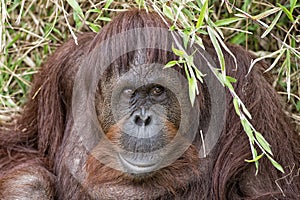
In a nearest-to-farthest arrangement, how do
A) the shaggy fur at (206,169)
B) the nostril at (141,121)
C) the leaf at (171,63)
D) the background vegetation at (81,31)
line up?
1. the leaf at (171,63)
2. the nostril at (141,121)
3. the shaggy fur at (206,169)
4. the background vegetation at (81,31)

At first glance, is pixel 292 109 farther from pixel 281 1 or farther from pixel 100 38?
pixel 100 38

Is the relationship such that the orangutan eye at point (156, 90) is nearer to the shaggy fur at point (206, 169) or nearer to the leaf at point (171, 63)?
the shaggy fur at point (206, 169)

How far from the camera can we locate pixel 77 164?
11.1 feet

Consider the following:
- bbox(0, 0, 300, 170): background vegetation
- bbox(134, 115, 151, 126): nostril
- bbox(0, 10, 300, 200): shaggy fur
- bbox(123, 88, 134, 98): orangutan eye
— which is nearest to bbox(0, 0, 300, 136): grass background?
bbox(0, 0, 300, 170): background vegetation

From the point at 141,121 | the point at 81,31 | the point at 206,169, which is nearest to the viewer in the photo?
the point at 141,121

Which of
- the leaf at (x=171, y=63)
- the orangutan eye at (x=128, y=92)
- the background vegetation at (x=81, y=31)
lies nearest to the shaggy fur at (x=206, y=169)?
the orangutan eye at (x=128, y=92)

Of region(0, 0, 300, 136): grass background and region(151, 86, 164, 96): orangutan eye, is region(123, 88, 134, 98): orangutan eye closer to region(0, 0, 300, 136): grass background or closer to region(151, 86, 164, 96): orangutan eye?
region(151, 86, 164, 96): orangutan eye

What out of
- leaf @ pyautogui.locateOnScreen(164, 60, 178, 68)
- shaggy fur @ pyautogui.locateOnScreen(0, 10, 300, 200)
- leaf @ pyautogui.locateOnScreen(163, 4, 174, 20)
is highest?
leaf @ pyautogui.locateOnScreen(163, 4, 174, 20)

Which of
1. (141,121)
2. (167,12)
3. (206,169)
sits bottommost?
(206,169)

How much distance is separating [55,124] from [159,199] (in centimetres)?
64

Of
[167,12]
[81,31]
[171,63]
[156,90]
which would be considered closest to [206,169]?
[156,90]

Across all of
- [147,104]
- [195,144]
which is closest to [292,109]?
[195,144]

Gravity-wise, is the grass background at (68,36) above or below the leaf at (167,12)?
below

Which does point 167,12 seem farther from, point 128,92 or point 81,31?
point 81,31
